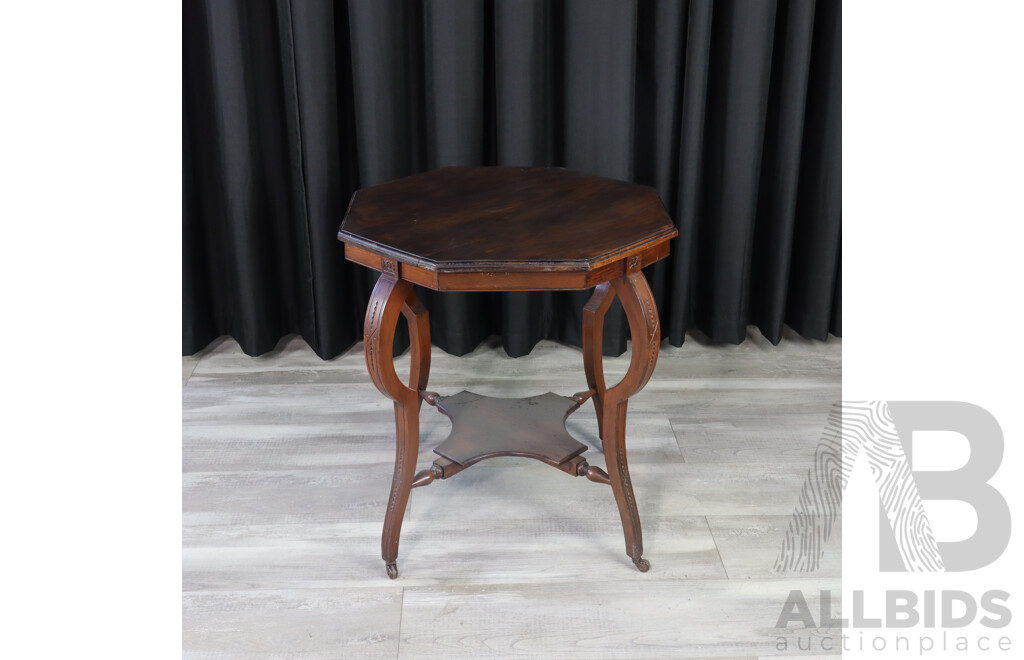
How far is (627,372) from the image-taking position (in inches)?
67.2

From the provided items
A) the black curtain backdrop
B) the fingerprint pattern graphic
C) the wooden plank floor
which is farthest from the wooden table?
the black curtain backdrop

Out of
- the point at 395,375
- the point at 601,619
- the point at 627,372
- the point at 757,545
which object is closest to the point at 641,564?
the point at 601,619

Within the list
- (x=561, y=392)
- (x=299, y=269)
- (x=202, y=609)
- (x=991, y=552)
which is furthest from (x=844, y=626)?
(x=299, y=269)

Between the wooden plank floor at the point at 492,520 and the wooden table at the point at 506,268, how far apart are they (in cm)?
12

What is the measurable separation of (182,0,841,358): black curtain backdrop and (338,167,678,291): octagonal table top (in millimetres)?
488

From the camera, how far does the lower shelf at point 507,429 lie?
184 centimetres

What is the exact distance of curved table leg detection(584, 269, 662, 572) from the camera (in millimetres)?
1567

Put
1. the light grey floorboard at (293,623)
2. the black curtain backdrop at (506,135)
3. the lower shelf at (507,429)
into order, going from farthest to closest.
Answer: the black curtain backdrop at (506,135) < the lower shelf at (507,429) < the light grey floorboard at (293,623)

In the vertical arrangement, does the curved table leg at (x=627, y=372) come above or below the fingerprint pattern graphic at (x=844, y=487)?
above

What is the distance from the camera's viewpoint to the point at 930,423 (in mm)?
1113
